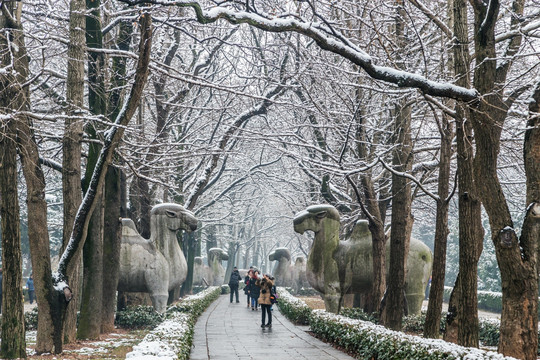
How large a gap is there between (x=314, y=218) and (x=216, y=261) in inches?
1306

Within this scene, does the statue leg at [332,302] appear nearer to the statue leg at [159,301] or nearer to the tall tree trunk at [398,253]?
the tall tree trunk at [398,253]

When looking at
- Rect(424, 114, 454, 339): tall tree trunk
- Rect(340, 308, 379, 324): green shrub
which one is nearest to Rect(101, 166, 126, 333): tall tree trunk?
Rect(340, 308, 379, 324): green shrub

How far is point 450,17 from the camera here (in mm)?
11570

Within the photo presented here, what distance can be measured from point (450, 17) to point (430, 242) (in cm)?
6824

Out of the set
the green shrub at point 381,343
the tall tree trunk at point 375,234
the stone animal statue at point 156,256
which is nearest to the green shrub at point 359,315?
the tall tree trunk at point 375,234

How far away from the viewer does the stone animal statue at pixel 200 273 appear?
47.7 metres

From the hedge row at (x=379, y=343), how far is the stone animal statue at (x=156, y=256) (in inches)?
173

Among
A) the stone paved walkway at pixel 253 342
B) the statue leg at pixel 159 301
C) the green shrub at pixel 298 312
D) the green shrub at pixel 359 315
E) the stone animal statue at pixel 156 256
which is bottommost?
the stone paved walkway at pixel 253 342

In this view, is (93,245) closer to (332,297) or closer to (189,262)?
(332,297)

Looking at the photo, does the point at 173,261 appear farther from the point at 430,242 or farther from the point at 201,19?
the point at 430,242

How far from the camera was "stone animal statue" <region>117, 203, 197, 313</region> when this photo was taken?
1811 centimetres

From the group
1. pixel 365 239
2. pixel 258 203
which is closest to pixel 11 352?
pixel 365 239

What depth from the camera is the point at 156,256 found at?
18.2m

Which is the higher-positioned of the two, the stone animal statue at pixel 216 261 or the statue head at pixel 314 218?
the statue head at pixel 314 218
